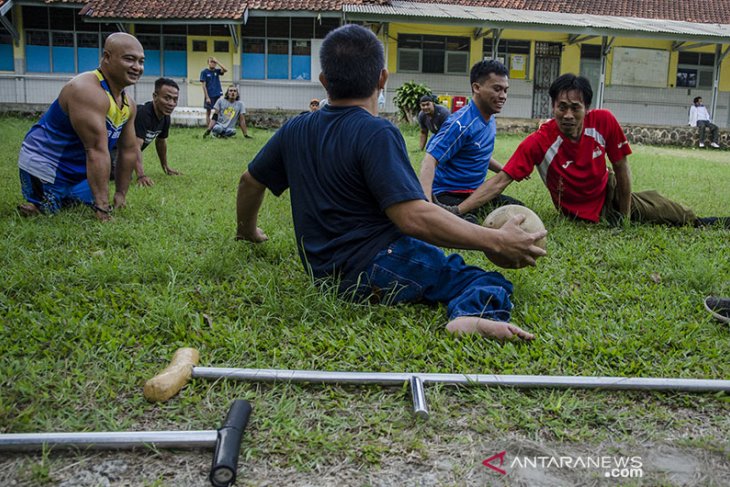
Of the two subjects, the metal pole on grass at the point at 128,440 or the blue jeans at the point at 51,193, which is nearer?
the metal pole on grass at the point at 128,440

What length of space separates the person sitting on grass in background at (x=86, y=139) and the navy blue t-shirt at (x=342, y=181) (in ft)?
7.78

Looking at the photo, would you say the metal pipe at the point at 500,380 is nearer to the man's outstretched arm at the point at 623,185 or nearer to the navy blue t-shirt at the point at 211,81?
the man's outstretched arm at the point at 623,185

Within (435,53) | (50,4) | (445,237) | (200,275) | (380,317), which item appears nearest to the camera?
(445,237)

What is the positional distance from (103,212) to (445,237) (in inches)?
133

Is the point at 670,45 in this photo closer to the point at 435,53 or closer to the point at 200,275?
the point at 435,53

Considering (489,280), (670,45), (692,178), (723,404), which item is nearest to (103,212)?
(489,280)

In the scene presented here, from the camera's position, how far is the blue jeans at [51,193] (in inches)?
210

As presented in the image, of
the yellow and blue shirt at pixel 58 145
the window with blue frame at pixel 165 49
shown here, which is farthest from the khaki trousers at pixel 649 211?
the window with blue frame at pixel 165 49

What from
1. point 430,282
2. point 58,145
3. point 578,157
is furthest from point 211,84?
point 430,282

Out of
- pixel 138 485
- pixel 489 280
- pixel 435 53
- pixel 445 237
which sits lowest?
pixel 138 485

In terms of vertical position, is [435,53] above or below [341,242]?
above

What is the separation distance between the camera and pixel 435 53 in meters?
21.8

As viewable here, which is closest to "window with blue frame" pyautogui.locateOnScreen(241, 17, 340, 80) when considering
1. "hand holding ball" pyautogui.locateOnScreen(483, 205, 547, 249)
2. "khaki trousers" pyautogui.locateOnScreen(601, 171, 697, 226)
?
"khaki trousers" pyautogui.locateOnScreen(601, 171, 697, 226)

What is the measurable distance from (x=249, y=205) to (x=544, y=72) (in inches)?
824
